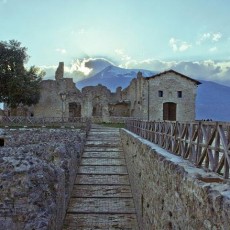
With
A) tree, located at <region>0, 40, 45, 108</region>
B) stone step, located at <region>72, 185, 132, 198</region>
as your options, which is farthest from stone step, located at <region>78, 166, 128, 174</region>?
tree, located at <region>0, 40, 45, 108</region>

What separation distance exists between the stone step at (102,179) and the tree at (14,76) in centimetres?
2558

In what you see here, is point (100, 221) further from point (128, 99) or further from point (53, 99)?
point (53, 99)

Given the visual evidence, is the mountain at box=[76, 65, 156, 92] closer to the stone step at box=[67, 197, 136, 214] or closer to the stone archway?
the stone archway

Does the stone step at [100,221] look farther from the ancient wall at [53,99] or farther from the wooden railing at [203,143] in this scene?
the ancient wall at [53,99]

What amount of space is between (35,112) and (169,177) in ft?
170

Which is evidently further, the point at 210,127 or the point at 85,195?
the point at 85,195

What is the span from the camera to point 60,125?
35.8 m

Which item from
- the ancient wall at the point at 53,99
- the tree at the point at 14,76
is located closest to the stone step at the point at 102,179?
the tree at the point at 14,76

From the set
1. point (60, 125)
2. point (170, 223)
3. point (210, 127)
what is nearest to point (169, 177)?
point (170, 223)

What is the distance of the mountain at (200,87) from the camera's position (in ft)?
480

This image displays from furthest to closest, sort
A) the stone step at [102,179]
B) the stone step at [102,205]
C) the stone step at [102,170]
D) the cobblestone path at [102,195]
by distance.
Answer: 1. the stone step at [102,170]
2. the stone step at [102,179]
3. the stone step at [102,205]
4. the cobblestone path at [102,195]

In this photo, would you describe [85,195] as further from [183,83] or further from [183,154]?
[183,83]

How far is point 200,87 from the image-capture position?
165m

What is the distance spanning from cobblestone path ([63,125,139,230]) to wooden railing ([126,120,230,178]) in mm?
4604
